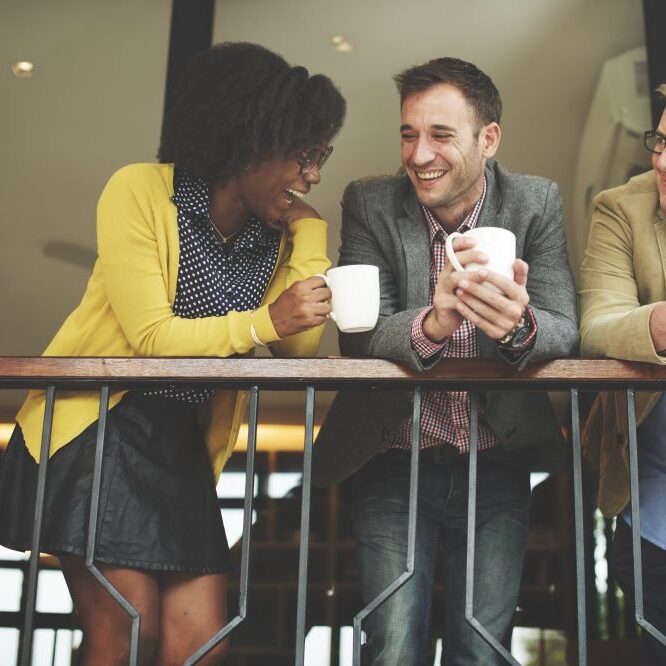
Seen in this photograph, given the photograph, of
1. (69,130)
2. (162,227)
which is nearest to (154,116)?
(69,130)

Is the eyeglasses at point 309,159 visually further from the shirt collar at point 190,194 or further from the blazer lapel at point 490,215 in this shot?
the blazer lapel at point 490,215

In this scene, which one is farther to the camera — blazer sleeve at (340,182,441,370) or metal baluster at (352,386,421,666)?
blazer sleeve at (340,182,441,370)

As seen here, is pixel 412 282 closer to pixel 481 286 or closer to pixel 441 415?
pixel 441 415

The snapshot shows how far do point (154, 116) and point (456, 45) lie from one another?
55.0 inches

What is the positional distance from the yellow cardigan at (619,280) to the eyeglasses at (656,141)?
0.30ft

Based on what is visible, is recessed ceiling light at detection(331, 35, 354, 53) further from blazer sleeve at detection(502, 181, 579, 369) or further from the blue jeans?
the blue jeans

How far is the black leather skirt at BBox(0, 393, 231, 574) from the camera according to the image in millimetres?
1757

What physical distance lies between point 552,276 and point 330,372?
559 mm

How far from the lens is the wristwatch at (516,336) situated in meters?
1.64

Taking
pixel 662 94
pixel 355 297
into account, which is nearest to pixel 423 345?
pixel 355 297

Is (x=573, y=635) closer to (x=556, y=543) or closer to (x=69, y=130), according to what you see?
(x=556, y=543)

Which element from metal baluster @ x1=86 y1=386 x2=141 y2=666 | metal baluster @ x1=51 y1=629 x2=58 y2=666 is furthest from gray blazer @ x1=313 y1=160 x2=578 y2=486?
metal baluster @ x1=51 y1=629 x2=58 y2=666

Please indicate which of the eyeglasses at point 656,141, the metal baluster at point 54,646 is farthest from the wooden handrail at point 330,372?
the metal baluster at point 54,646

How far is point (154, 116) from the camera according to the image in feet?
15.3
